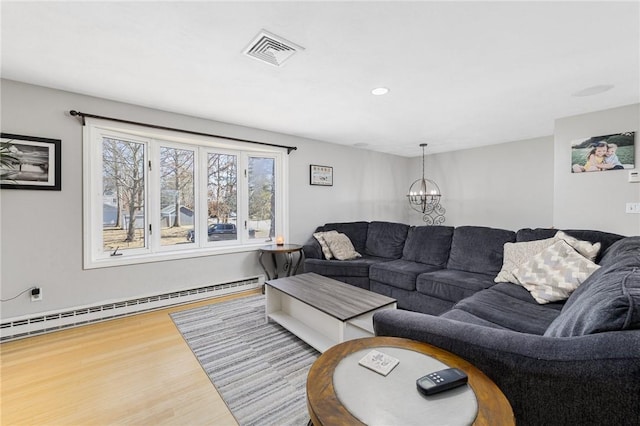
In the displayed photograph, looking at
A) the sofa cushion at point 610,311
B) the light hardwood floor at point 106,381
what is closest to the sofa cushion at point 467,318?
the sofa cushion at point 610,311

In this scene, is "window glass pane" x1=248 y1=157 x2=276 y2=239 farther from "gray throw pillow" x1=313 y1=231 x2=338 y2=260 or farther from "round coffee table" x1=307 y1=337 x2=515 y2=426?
"round coffee table" x1=307 y1=337 x2=515 y2=426

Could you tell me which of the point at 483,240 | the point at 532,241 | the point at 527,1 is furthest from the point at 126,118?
the point at 532,241

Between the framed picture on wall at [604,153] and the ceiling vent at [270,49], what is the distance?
3.53m

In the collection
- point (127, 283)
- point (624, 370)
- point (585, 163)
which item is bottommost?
point (127, 283)

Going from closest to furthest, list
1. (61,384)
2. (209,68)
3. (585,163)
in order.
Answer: (61,384), (209,68), (585,163)

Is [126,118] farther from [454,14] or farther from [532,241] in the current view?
[532,241]

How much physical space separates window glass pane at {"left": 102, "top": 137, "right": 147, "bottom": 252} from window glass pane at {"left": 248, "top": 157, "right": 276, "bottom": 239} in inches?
54.4

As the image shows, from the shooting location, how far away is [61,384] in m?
1.86

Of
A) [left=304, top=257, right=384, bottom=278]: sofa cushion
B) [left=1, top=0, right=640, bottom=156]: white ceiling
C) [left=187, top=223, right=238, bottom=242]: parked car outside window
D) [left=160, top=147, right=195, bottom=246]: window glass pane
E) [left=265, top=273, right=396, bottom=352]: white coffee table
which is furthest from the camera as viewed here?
[left=187, top=223, right=238, bottom=242]: parked car outside window

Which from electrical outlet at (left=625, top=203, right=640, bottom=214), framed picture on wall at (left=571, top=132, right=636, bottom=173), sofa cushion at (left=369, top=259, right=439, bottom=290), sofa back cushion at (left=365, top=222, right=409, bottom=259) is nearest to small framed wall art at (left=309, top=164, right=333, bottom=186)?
sofa back cushion at (left=365, top=222, right=409, bottom=259)

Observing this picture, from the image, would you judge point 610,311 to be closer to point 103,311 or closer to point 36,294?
point 103,311

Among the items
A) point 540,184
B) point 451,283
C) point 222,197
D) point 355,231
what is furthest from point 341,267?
point 540,184

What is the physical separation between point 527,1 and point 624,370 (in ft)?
5.90

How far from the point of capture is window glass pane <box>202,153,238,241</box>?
3717 mm
